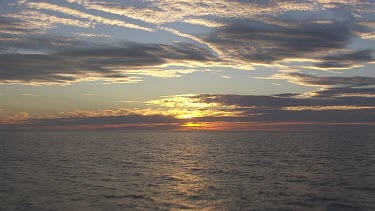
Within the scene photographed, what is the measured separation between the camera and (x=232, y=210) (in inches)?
1238

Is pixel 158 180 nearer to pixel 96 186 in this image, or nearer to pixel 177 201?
pixel 96 186

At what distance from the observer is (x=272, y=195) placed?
37656 millimetres

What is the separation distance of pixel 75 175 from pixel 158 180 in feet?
40.8

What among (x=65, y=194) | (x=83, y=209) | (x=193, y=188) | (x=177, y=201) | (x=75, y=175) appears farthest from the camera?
(x=75, y=175)

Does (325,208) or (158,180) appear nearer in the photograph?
(325,208)

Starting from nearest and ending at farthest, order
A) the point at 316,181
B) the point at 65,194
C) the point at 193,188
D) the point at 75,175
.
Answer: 1. the point at 65,194
2. the point at 193,188
3. the point at 316,181
4. the point at 75,175

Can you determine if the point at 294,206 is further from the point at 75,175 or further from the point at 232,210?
the point at 75,175

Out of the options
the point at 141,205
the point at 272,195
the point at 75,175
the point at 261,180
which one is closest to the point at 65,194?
the point at 141,205

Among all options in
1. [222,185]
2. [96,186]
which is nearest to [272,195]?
[222,185]

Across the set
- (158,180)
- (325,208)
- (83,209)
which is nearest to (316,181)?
→ (325,208)

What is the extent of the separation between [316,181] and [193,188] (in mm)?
16471

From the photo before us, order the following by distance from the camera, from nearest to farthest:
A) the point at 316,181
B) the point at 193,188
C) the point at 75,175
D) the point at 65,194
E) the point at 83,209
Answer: the point at 83,209, the point at 65,194, the point at 193,188, the point at 316,181, the point at 75,175

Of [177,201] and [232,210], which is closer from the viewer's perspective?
Result: [232,210]

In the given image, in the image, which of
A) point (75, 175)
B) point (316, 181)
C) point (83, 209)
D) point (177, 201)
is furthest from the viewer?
point (75, 175)
